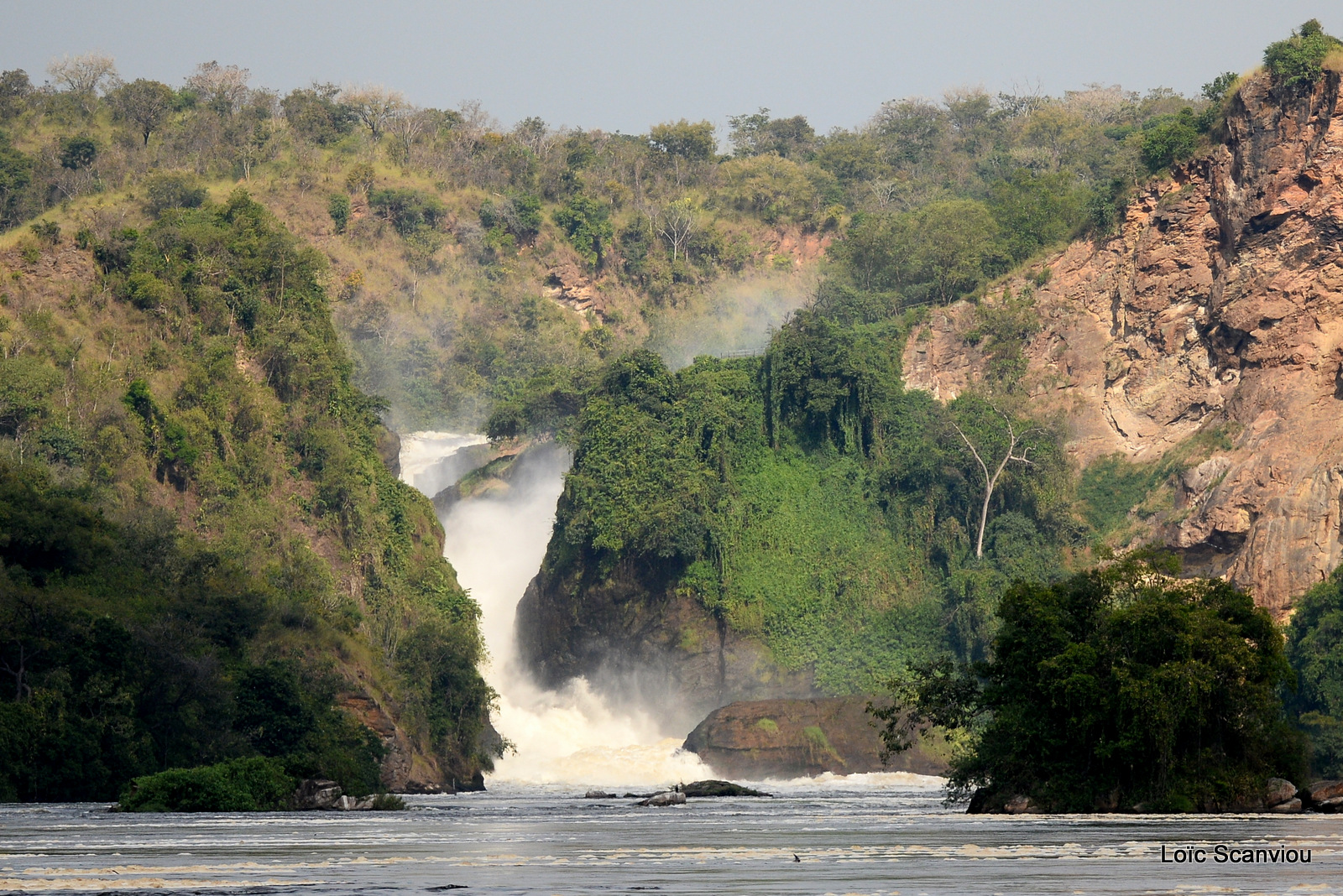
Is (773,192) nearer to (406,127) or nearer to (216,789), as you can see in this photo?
(406,127)

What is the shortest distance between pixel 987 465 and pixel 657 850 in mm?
73547

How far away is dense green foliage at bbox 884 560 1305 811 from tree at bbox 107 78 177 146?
104433 mm

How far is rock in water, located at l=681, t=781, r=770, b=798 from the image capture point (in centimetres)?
5547

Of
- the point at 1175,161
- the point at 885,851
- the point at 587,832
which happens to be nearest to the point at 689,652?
the point at 1175,161

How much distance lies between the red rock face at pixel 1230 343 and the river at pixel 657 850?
38.1 metres

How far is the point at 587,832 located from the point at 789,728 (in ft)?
184

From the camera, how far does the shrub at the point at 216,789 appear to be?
38062 mm

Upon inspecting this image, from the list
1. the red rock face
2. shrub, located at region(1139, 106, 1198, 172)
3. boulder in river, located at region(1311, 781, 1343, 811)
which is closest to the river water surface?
boulder in river, located at region(1311, 781, 1343, 811)

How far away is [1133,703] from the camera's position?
3644 cm

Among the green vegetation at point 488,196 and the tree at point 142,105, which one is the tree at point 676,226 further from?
the tree at point 142,105

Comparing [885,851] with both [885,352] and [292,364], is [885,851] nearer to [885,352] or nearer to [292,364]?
[292,364]

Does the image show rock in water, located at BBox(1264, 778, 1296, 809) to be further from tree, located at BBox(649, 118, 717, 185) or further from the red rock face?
tree, located at BBox(649, 118, 717, 185)

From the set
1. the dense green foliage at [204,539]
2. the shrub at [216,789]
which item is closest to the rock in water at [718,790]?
the dense green foliage at [204,539]

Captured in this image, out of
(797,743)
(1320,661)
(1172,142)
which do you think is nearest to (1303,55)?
(1172,142)
